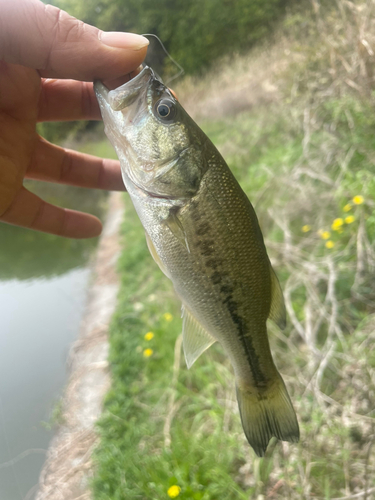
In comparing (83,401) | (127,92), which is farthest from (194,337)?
(83,401)

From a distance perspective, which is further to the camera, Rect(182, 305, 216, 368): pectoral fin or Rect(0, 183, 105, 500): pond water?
Rect(0, 183, 105, 500): pond water

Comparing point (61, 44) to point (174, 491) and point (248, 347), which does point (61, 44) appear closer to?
point (248, 347)

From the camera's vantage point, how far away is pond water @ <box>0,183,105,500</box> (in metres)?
1.72

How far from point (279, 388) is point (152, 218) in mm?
674

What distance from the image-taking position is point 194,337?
1.07 meters

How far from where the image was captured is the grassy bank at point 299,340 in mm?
1515

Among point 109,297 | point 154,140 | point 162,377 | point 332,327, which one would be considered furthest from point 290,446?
point 109,297

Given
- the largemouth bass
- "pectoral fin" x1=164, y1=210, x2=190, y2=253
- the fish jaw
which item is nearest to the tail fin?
the largemouth bass

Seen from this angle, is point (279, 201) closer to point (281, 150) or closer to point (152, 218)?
point (281, 150)

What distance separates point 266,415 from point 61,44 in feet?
4.24

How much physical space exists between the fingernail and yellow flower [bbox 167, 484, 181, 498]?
1.94 m

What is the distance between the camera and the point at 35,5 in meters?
0.89

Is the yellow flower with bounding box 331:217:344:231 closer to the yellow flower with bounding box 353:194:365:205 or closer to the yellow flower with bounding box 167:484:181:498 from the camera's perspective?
the yellow flower with bounding box 353:194:365:205

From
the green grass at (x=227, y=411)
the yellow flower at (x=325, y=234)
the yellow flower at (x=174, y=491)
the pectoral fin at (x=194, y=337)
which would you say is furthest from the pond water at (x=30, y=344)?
the yellow flower at (x=325, y=234)
